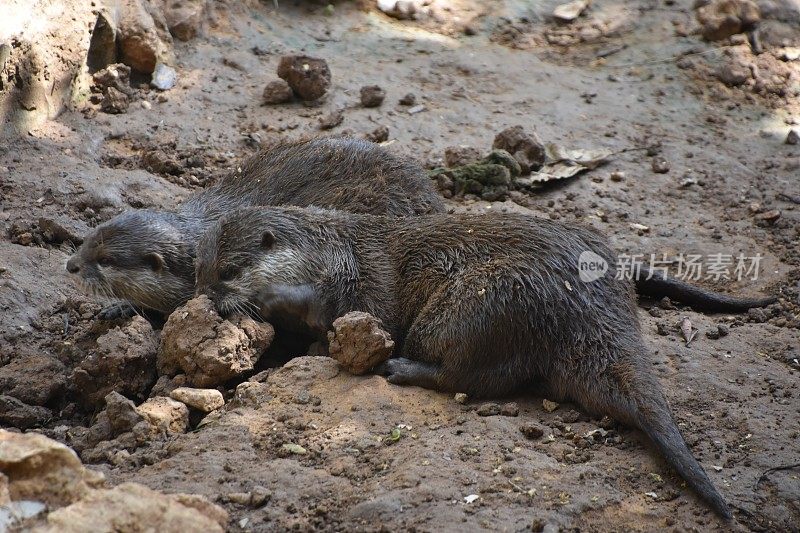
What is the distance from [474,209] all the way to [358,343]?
189cm

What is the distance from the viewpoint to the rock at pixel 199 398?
360 centimetres

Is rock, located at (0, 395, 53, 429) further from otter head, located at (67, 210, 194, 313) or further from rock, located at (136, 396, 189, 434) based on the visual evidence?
otter head, located at (67, 210, 194, 313)

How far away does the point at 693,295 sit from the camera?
454 cm

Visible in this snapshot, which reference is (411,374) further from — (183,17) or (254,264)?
(183,17)

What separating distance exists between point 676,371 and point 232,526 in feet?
6.67

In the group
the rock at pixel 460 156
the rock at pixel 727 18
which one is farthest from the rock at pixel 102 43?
the rock at pixel 727 18

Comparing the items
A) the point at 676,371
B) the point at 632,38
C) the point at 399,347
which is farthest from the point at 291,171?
the point at 632,38

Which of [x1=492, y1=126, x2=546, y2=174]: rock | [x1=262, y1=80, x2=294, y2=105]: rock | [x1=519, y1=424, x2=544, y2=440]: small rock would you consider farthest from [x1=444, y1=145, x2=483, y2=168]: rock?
[x1=519, y1=424, x2=544, y2=440]: small rock

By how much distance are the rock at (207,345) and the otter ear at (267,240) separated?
1.18ft

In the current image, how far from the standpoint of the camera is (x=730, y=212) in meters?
5.77

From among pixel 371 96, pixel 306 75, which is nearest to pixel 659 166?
pixel 371 96

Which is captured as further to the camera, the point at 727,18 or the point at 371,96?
the point at 727,18

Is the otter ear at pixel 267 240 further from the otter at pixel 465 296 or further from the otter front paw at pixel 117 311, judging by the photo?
the otter front paw at pixel 117 311

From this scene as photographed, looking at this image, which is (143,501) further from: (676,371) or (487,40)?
(487,40)
